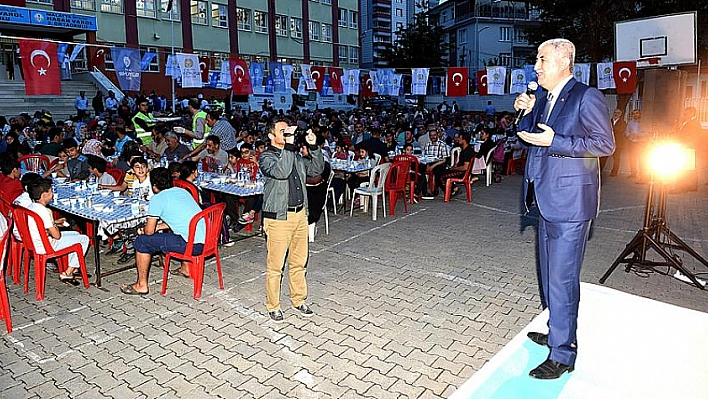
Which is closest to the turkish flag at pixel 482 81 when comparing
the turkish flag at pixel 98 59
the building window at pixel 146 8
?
the turkish flag at pixel 98 59

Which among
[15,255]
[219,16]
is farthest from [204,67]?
[219,16]

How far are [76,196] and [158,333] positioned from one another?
3.04 m

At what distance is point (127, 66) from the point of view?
14734 millimetres

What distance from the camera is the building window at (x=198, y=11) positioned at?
32031 mm

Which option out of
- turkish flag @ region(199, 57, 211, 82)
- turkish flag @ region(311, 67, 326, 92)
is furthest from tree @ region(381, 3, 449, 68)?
turkish flag @ region(199, 57, 211, 82)

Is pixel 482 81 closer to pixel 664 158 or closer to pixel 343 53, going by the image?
pixel 664 158

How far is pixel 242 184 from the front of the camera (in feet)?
25.5

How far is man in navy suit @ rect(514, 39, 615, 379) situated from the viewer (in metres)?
2.96

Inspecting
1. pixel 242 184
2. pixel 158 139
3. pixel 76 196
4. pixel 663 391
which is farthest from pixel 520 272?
pixel 158 139

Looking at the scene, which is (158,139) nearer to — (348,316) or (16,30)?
(348,316)

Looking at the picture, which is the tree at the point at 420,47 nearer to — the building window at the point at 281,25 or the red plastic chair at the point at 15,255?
the building window at the point at 281,25

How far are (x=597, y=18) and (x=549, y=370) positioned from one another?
73.6 feet

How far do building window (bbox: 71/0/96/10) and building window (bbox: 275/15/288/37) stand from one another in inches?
493

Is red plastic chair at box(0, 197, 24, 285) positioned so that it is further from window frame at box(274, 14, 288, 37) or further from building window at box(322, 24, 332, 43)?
building window at box(322, 24, 332, 43)
